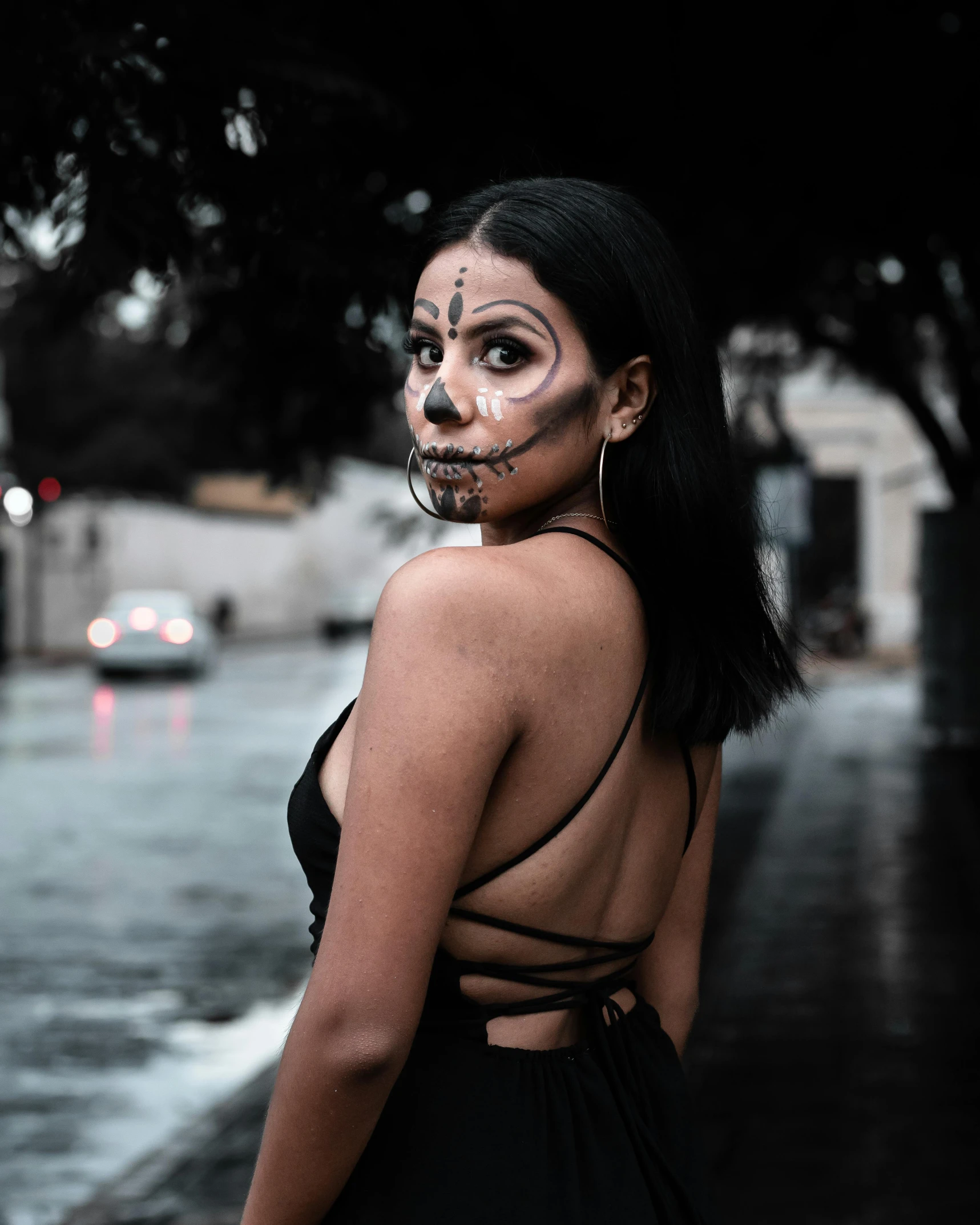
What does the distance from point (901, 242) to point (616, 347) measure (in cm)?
620

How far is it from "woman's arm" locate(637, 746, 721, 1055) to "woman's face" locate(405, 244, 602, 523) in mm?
492

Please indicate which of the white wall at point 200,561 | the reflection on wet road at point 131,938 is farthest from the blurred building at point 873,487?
the reflection on wet road at point 131,938

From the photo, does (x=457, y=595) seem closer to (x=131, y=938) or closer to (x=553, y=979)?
(x=553, y=979)

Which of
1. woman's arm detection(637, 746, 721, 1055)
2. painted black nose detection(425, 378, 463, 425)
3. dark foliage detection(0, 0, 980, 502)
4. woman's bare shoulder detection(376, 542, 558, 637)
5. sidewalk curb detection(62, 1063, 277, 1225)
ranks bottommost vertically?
sidewalk curb detection(62, 1063, 277, 1225)

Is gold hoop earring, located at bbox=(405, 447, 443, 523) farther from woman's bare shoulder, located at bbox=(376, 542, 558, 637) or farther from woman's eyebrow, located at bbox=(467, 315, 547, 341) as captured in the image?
woman's bare shoulder, located at bbox=(376, 542, 558, 637)

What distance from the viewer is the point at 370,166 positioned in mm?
4715

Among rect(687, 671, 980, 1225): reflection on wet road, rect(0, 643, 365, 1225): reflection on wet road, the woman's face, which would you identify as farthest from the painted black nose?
rect(0, 643, 365, 1225): reflection on wet road

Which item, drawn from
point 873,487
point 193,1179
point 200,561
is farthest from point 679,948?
point 200,561

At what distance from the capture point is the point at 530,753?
56.4 inches

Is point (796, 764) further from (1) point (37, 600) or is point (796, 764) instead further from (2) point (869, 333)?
(1) point (37, 600)

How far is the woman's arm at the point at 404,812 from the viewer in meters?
1.36

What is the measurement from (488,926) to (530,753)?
17 cm

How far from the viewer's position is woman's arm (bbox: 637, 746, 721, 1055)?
187 cm

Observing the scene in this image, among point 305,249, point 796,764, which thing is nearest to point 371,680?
point 305,249
